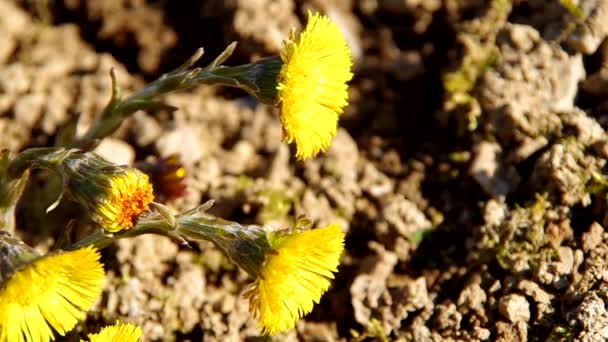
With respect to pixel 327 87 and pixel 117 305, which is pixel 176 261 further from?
pixel 327 87

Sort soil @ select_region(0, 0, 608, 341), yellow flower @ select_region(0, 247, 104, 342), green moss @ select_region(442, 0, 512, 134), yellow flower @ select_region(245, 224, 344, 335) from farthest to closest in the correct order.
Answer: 1. green moss @ select_region(442, 0, 512, 134)
2. soil @ select_region(0, 0, 608, 341)
3. yellow flower @ select_region(245, 224, 344, 335)
4. yellow flower @ select_region(0, 247, 104, 342)

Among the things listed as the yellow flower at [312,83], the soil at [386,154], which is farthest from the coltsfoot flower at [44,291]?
the yellow flower at [312,83]

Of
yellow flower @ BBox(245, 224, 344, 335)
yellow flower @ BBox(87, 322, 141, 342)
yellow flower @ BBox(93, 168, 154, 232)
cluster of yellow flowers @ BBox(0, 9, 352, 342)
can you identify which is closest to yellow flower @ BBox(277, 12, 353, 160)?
cluster of yellow flowers @ BBox(0, 9, 352, 342)

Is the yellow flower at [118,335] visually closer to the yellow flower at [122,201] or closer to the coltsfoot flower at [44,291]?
the coltsfoot flower at [44,291]

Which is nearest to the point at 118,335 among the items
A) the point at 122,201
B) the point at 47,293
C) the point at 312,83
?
the point at 47,293

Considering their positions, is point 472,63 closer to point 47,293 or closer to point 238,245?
point 238,245

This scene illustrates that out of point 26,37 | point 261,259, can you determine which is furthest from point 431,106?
point 26,37

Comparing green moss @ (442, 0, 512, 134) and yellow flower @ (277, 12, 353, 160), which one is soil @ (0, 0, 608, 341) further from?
yellow flower @ (277, 12, 353, 160)
